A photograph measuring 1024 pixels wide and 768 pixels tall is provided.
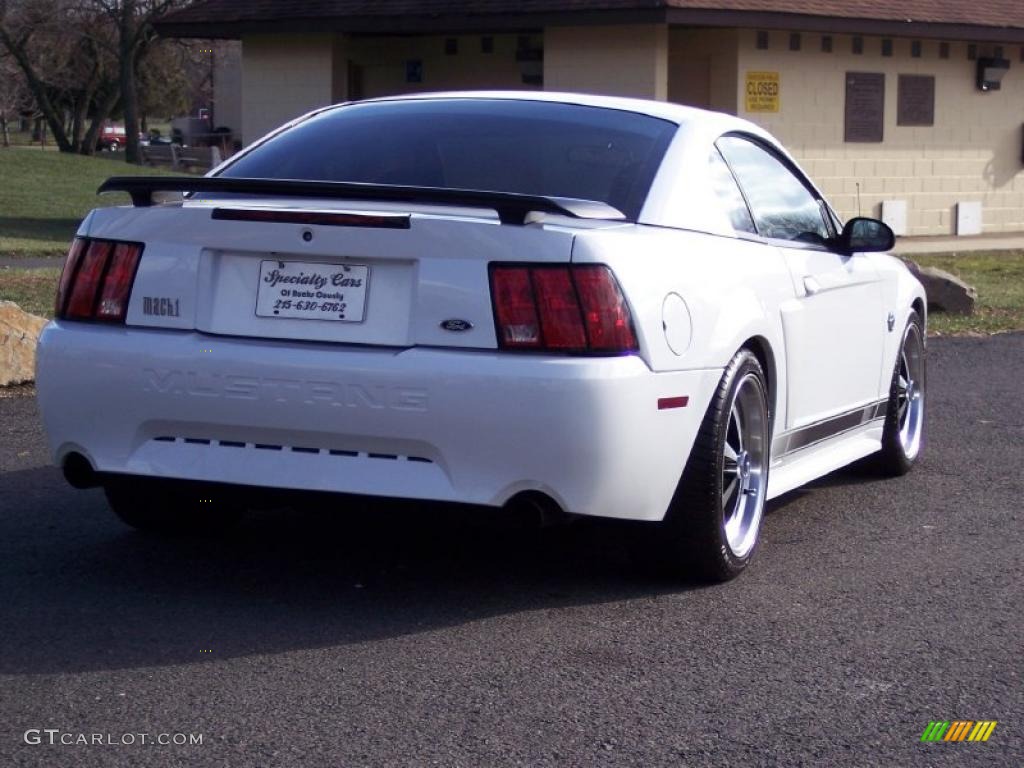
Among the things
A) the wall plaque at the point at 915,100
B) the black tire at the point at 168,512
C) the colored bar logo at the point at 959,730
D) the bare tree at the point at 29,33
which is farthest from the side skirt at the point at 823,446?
the bare tree at the point at 29,33

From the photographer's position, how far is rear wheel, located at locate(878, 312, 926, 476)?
6.93 meters

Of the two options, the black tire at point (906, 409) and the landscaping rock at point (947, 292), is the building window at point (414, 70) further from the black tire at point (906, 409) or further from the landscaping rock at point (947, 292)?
the black tire at point (906, 409)

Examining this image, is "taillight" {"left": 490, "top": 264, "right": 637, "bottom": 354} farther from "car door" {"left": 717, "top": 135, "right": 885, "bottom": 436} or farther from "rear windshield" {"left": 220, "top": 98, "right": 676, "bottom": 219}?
"car door" {"left": 717, "top": 135, "right": 885, "bottom": 436}

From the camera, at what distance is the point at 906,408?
7188 mm

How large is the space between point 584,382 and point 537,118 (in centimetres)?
147

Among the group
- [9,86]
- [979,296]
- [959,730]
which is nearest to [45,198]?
[979,296]

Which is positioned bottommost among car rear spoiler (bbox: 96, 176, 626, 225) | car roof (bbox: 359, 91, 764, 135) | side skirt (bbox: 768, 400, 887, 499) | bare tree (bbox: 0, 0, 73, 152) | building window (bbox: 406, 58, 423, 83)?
side skirt (bbox: 768, 400, 887, 499)

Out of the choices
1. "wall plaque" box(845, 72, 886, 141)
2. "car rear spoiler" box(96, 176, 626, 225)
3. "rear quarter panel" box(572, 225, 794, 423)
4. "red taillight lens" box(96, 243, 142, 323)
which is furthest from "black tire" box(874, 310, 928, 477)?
"wall plaque" box(845, 72, 886, 141)

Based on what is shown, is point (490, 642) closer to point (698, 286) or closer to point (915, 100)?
point (698, 286)

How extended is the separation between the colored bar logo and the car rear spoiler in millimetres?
1666

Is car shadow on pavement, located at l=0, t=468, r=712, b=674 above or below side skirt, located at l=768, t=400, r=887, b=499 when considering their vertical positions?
below

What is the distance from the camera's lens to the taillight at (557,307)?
14.5 feet

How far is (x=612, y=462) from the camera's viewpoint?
446 centimetres

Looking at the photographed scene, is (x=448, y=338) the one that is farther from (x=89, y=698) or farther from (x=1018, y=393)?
(x=1018, y=393)
